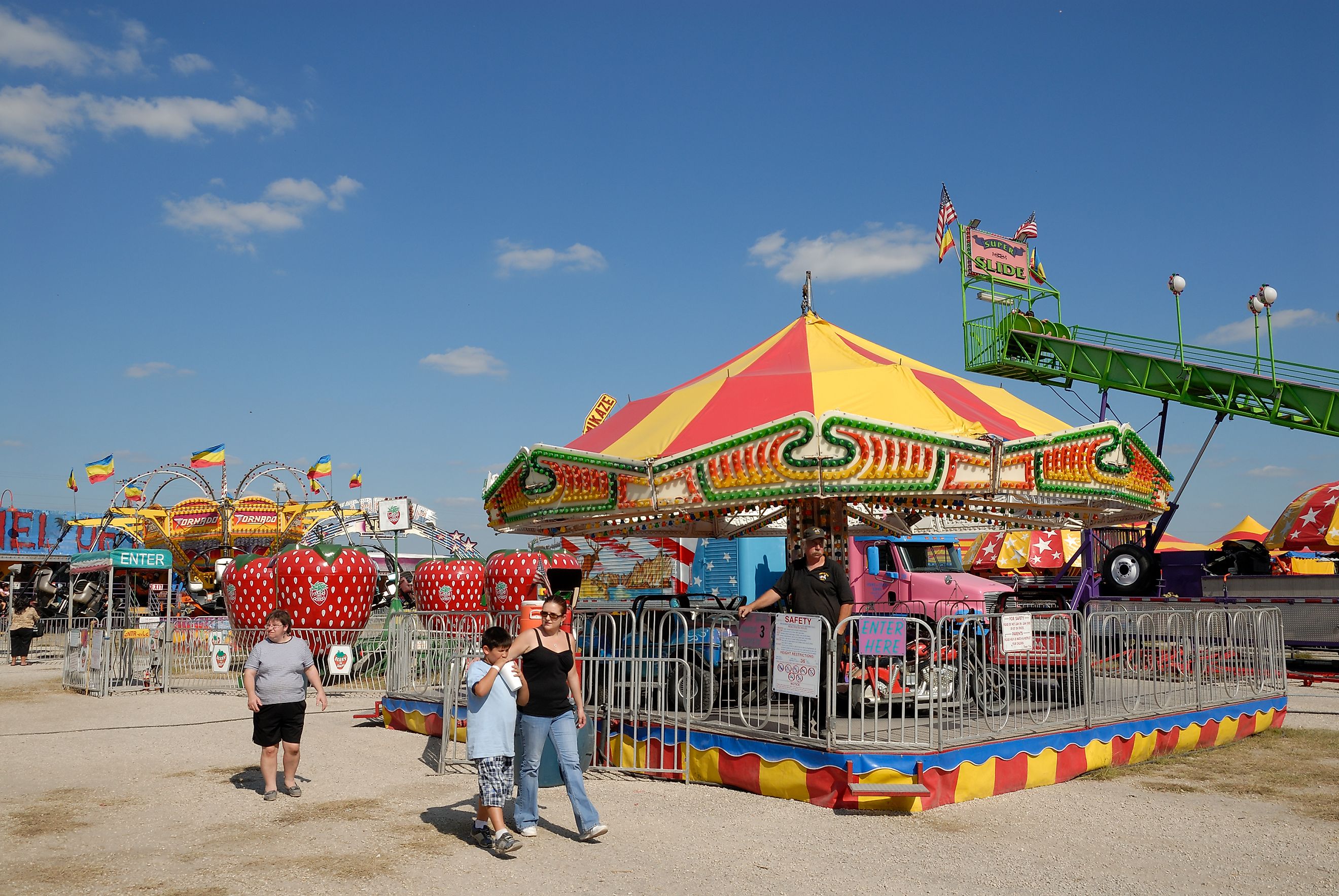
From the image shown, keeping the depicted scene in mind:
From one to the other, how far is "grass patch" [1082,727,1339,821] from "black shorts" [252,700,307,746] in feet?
21.7

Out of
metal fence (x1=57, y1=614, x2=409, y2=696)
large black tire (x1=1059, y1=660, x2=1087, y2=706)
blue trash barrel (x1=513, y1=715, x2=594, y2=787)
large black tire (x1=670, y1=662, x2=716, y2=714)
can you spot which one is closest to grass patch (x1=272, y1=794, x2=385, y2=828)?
blue trash barrel (x1=513, y1=715, x2=594, y2=787)

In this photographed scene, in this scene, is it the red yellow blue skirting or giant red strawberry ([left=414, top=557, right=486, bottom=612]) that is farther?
giant red strawberry ([left=414, top=557, right=486, bottom=612])

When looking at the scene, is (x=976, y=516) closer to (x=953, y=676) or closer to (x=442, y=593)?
(x=953, y=676)

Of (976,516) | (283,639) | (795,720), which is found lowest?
(795,720)

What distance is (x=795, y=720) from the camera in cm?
821

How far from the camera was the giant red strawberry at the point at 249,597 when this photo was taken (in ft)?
57.2

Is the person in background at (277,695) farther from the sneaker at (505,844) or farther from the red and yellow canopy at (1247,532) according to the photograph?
the red and yellow canopy at (1247,532)

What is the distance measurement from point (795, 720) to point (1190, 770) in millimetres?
3919

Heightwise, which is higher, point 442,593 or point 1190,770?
point 442,593

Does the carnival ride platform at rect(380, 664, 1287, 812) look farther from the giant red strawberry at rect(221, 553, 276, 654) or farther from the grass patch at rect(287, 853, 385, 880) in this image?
the giant red strawberry at rect(221, 553, 276, 654)

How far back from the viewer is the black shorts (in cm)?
799

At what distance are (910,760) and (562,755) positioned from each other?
2590mm

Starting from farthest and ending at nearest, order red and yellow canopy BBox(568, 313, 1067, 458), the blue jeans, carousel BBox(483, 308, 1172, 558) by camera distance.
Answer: red and yellow canopy BBox(568, 313, 1067, 458)
carousel BBox(483, 308, 1172, 558)
the blue jeans

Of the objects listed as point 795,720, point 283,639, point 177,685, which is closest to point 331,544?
point 177,685
